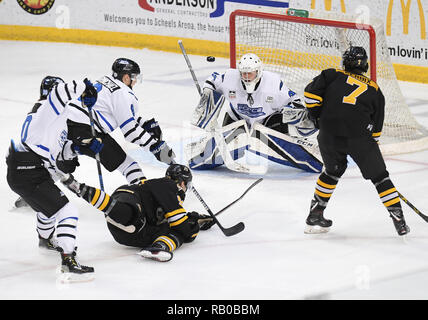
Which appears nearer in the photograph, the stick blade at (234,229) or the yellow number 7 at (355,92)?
the yellow number 7 at (355,92)

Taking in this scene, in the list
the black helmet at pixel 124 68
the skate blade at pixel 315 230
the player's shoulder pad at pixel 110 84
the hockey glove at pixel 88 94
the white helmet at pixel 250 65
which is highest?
the hockey glove at pixel 88 94

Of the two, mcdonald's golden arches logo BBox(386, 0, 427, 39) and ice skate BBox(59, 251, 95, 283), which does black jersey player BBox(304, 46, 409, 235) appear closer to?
ice skate BBox(59, 251, 95, 283)

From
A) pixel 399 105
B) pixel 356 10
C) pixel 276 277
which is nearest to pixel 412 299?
pixel 276 277

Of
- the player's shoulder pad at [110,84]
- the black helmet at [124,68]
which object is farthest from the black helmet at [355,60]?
the player's shoulder pad at [110,84]

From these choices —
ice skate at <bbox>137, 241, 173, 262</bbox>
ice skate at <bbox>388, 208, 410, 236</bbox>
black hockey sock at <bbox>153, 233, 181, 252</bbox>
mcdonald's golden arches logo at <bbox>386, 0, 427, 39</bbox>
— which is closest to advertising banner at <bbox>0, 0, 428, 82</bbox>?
mcdonald's golden arches logo at <bbox>386, 0, 427, 39</bbox>

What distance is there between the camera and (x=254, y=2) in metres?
9.70

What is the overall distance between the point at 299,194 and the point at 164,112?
2.74 m

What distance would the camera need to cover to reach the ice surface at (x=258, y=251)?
12.9 feet

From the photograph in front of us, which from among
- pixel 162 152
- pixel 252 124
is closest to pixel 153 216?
pixel 162 152

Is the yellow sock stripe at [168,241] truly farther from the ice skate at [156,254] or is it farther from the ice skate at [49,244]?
the ice skate at [49,244]

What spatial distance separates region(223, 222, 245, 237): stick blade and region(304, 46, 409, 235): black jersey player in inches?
25.7

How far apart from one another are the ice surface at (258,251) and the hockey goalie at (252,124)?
0.13 m

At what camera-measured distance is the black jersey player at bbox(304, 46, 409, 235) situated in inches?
176

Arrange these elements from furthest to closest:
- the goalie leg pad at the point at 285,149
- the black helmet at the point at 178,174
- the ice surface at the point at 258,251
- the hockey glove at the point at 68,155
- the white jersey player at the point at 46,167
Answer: the goalie leg pad at the point at 285,149
the hockey glove at the point at 68,155
the black helmet at the point at 178,174
the white jersey player at the point at 46,167
the ice surface at the point at 258,251
